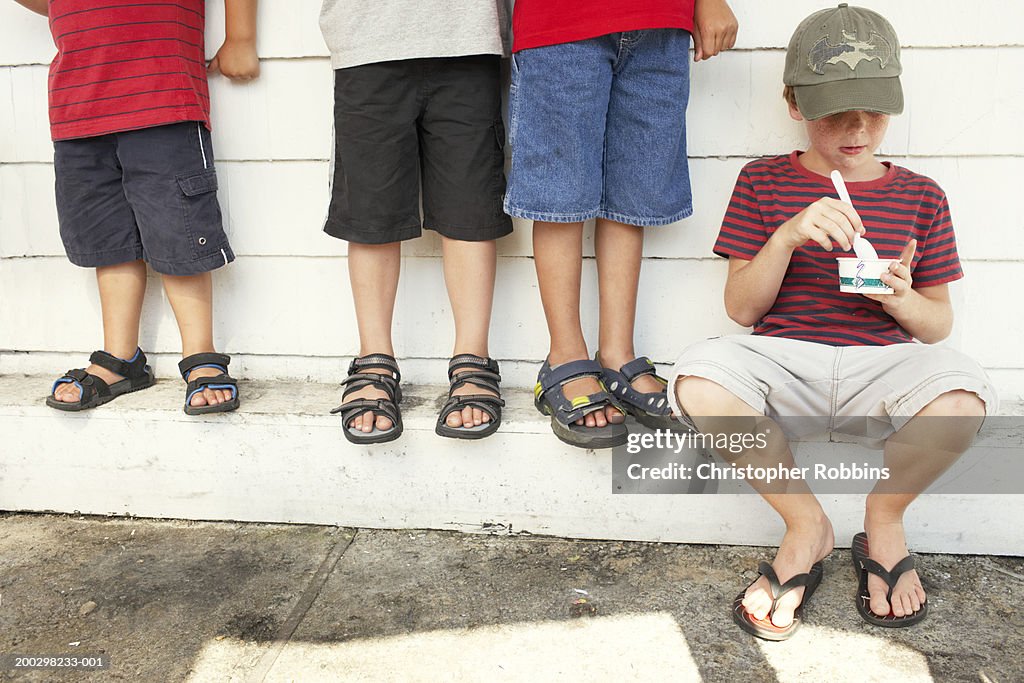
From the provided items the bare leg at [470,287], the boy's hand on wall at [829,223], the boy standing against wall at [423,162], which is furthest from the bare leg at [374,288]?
the boy's hand on wall at [829,223]

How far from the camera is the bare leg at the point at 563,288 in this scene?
192 centimetres

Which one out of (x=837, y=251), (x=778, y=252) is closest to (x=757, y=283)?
(x=778, y=252)

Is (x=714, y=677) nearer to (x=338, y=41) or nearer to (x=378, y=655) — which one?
(x=378, y=655)

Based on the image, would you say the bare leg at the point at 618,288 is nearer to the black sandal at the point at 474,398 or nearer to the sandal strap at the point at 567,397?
the sandal strap at the point at 567,397

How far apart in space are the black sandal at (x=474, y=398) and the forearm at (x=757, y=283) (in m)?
0.54

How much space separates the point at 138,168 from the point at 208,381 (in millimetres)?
515

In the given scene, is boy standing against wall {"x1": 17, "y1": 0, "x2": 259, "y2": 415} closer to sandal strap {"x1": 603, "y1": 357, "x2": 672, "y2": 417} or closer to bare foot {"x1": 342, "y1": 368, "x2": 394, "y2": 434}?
bare foot {"x1": 342, "y1": 368, "x2": 394, "y2": 434}

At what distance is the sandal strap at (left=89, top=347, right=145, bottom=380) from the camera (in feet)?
7.18

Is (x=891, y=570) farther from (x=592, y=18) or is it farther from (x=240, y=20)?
(x=240, y=20)

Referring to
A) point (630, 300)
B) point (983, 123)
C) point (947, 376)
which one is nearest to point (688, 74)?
point (630, 300)

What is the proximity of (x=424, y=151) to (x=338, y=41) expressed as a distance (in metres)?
0.29

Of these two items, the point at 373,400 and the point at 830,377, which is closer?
the point at 830,377

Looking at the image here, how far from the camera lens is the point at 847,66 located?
5.62 ft

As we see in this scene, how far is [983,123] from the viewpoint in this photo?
1.99m
